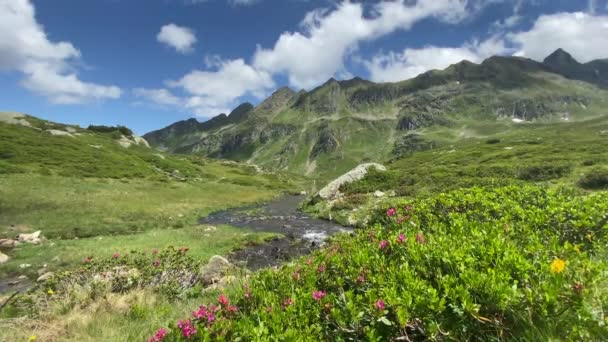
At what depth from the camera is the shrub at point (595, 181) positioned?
35.2m

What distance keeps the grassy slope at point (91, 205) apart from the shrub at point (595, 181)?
35920 mm

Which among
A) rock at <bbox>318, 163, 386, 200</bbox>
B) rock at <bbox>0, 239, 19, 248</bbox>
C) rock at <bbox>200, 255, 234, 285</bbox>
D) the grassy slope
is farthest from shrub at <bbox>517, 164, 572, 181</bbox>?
rock at <bbox>0, 239, 19, 248</bbox>

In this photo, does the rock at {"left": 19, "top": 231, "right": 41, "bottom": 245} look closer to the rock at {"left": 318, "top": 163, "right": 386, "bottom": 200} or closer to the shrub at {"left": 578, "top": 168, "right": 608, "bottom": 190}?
the rock at {"left": 318, "top": 163, "right": 386, "bottom": 200}

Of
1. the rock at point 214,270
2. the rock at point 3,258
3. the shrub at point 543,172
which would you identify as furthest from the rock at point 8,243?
the shrub at point 543,172

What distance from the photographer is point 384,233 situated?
8055mm

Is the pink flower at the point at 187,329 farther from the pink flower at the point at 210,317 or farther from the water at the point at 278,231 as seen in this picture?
the water at the point at 278,231

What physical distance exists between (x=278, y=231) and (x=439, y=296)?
32868 millimetres

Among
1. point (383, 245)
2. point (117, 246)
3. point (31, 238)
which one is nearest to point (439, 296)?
point (383, 245)

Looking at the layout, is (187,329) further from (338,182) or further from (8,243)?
(338,182)

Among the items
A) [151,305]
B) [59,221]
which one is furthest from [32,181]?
[151,305]

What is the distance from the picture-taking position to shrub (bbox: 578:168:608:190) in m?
35.2

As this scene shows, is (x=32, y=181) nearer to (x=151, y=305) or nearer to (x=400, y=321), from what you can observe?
(x=151, y=305)

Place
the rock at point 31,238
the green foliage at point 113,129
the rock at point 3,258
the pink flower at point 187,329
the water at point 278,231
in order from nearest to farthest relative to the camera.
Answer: the pink flower at point 187,329
the rock at point 3,258
the water at point 278,231
the rock at point 31,238
the green foliage at point 113,129

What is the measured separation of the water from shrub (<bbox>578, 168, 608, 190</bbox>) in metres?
26.9
